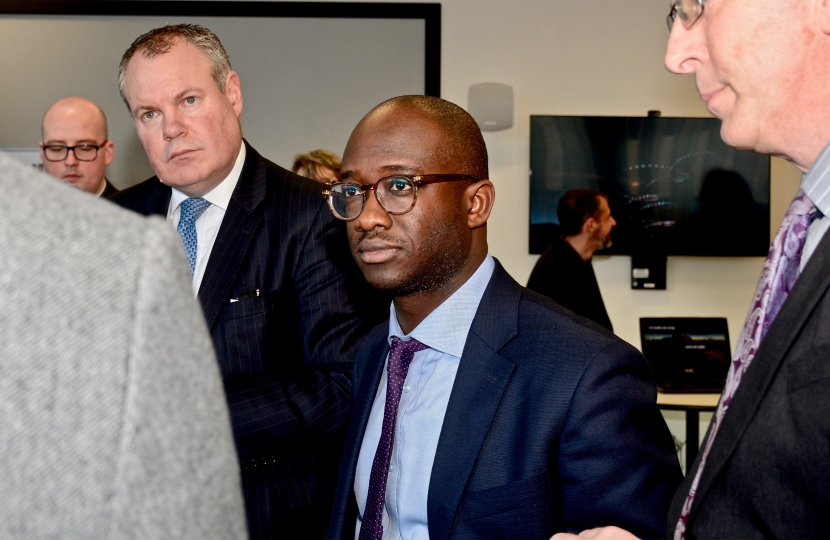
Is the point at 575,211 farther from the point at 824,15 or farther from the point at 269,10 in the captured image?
the point at 824,15

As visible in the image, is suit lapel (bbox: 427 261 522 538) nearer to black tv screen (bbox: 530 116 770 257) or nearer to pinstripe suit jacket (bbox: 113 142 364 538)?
pinstripe suit jacket (bbox: 113 142 364 538)

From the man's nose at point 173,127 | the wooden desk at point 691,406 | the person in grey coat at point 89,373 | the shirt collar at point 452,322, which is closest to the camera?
the person in grey coat at point 89,373

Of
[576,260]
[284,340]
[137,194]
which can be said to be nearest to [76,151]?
[137,194]

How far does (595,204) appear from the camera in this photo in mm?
3812

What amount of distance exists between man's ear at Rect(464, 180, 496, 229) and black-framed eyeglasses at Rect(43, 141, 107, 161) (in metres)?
2.20

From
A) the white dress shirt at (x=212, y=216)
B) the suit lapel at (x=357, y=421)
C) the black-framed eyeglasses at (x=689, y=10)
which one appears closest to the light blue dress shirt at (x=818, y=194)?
the black-framed eyeglasses at (x=689, y=10)

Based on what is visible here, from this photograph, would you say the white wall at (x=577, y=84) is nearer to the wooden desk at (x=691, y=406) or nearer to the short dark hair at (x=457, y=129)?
the wooden desk at (x=691, y=406)

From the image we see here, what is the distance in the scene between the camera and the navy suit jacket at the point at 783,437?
72 cm

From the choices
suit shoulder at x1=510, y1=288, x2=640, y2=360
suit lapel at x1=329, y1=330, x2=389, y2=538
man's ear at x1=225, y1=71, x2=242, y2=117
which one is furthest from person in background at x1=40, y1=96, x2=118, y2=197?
suit shoulder at x1=510, y1=288, x2=640, y2=360

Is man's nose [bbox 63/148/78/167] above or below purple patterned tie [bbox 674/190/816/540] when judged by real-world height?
above

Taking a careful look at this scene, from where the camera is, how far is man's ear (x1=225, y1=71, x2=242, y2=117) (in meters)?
1.85

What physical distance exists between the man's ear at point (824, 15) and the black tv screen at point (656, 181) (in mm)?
3614

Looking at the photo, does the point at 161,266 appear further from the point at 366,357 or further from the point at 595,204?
the point at 595,204

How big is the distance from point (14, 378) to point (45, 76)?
4483 mm
